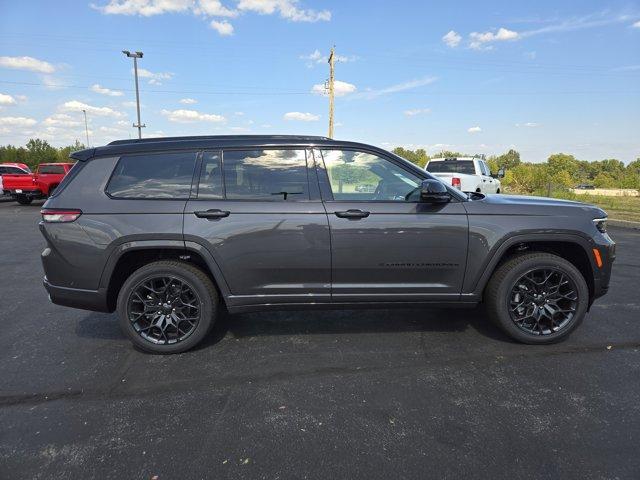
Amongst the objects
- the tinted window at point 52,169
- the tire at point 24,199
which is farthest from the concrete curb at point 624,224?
the tire at point 24,199

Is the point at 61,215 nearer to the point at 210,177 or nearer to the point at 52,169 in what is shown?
the point at 210,177

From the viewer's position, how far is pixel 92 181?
3471 millimetres

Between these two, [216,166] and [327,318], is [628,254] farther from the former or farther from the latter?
[216,166]

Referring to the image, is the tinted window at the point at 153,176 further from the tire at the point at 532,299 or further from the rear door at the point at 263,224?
the tire at the point at 532,299

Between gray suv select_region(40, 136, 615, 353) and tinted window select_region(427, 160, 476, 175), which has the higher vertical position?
tinted window select_region(427, 160, 476, 175)

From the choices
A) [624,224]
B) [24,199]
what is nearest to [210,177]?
[624,224]

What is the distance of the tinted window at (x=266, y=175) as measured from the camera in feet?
11.5

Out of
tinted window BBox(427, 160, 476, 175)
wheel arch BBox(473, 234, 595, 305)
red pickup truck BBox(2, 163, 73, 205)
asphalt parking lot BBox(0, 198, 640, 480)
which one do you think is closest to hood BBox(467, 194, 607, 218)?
wheel arch BBox(473, 234, 595, 305)

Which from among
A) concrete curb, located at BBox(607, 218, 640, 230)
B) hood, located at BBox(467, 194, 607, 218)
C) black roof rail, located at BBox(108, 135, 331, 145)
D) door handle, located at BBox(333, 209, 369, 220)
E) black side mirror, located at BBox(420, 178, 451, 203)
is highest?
black roof rail, located at BBox(108, 135, 331, 145)

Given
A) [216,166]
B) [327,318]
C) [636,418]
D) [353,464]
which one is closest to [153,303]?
[216,166]

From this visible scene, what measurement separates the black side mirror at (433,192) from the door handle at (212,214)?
1.60 meters

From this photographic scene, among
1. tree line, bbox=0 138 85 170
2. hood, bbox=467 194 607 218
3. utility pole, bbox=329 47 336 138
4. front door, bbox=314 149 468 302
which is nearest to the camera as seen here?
front door, bbox=314 149 468 302

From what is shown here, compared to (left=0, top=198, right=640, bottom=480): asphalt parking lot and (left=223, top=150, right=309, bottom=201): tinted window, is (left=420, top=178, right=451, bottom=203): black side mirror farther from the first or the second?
(left=0, top=198, right=640, bottom=480): asphalt parking lot

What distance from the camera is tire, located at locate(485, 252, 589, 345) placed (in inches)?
142
